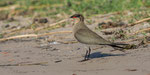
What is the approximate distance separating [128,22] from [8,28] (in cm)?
333

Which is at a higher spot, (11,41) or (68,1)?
(68,1)

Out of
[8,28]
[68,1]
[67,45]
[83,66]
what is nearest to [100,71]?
[83,66]

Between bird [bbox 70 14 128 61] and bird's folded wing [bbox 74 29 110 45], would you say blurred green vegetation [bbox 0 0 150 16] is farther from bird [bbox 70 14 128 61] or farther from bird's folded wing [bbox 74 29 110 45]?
bird's folded wing [bbox 74 29 110 45]

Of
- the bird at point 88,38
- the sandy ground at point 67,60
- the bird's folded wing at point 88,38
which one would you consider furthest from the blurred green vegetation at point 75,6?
the bird's folded wing at point 88,38

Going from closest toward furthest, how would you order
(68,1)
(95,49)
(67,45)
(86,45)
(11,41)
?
(86,45)
(95,49)
(67,45)
(11,41)
(68,1)

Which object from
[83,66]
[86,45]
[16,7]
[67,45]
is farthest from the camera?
[16,7]

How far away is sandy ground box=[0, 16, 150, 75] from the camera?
14.5 ft

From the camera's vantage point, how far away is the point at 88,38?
5.36 meters

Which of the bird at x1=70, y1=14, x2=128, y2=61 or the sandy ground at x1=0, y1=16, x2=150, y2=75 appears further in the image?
the bird at x1=70, y1=14, x2=128, y2=61

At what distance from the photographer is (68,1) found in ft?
34.0

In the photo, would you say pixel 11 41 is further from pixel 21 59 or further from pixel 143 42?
pixel 143 42

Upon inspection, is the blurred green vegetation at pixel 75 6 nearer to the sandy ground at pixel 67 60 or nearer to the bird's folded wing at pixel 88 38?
the sandy ground at pixel 67 60

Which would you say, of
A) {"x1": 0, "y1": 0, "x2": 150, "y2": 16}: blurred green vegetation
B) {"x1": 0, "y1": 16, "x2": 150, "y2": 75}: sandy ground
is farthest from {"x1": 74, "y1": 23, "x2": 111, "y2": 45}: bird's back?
{"x1": 0, "y1": 0, "x2": 150, "y2": 16}: blurred green vegetation

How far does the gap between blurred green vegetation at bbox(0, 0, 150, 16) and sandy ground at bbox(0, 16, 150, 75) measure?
281 centimetres
